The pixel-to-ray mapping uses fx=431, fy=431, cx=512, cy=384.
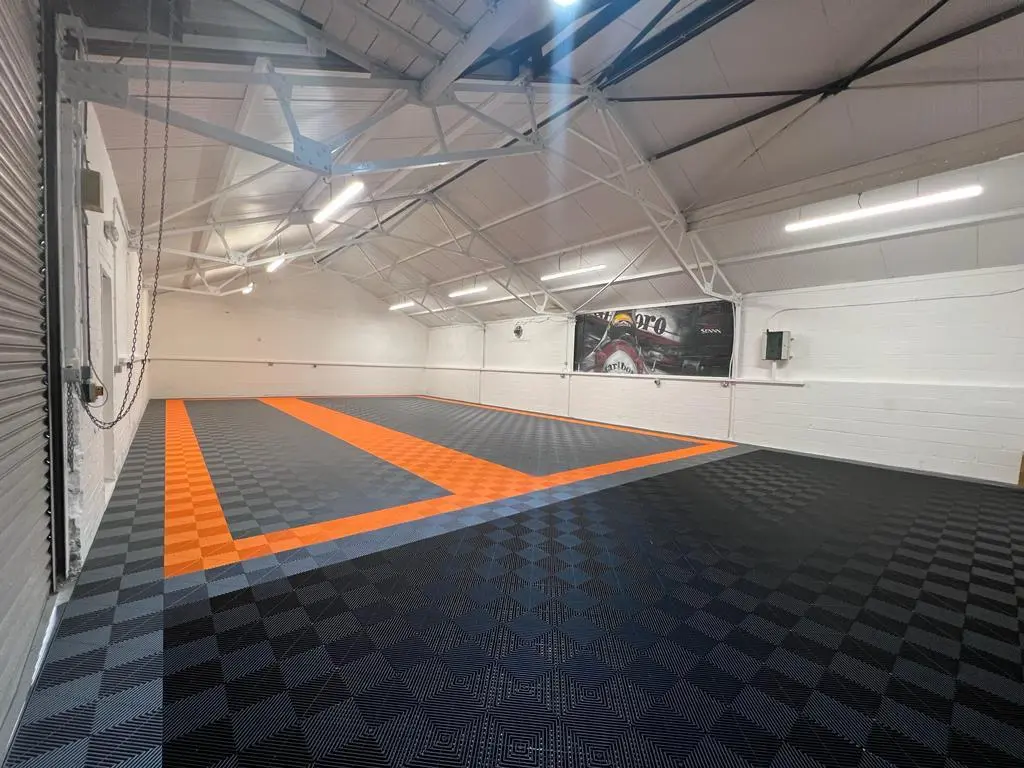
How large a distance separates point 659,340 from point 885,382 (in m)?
3.90

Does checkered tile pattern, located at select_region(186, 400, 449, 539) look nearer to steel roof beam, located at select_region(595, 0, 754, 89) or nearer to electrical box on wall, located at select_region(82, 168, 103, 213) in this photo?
electrical box on wall, located at select_region(82, 168, 103, 213)

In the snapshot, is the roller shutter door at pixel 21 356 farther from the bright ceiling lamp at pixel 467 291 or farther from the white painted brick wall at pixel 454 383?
the white painted brick wall at pixel 454 383

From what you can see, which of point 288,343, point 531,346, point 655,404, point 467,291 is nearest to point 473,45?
point 655,404

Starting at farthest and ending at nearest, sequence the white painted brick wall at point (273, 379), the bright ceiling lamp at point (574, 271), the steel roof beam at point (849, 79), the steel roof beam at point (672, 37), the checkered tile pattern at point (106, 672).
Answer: the white painted brick wall at point (273, 379), the bright ceiling lamp at point (574, 271), the steel roof beam at point (672, 37), the steel roof beam at point (849, 79), the checkered tile pattern at point (106, 672)

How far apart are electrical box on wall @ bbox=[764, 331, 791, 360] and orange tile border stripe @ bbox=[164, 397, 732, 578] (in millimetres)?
1806

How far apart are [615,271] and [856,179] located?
14.5 ft

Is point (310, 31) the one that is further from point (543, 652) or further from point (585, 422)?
point (585, 422)

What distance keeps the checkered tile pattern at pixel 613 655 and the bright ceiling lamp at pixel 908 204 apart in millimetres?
3873

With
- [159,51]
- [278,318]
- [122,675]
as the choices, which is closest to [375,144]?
[159,51]

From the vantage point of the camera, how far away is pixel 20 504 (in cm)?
173

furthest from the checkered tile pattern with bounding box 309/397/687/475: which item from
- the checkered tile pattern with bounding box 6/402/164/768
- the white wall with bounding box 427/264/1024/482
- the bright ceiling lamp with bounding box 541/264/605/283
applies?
the checkered tile pattern with bounding box 6/402/164/768

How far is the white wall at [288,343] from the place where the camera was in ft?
41.2

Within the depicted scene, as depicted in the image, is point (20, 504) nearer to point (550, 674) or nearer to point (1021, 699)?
point (550, 674)

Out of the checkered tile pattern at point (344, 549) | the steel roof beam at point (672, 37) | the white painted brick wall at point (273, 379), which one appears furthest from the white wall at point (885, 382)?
the white painted brick wall at point (273, 379)
